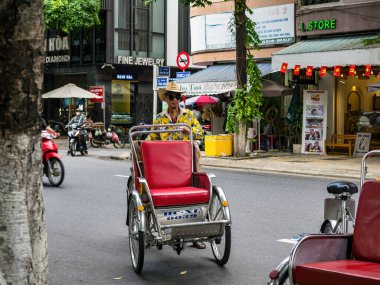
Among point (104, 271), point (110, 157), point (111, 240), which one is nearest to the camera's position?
point (104, 271)

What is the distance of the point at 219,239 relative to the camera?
714cm

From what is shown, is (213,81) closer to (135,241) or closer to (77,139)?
(77,139)

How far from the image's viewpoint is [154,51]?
39688 mm

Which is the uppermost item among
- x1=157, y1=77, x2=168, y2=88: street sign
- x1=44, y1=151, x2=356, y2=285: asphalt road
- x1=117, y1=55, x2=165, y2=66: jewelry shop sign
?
x1=117, y1=55, x2=165, y2=66: jewelry shop sign

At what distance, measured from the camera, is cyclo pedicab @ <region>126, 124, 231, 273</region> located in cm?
693

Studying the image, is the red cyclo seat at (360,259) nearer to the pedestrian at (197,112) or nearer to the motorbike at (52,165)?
the motorbike at (52,165)

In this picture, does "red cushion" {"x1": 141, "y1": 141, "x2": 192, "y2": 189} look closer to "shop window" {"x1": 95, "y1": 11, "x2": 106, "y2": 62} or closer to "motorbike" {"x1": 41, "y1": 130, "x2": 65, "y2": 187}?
"motorbike" {"x1": 41, "y1": 130, "x2": 65, "y2": 187}

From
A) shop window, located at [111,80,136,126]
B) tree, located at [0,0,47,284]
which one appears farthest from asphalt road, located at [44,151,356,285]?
shop window, located at [111,80,136,126]

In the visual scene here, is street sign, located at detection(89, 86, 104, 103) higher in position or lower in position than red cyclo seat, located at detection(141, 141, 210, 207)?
higher

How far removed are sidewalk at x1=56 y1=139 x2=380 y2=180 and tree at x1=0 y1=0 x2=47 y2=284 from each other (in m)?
12.8

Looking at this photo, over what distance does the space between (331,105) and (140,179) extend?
59.6ft

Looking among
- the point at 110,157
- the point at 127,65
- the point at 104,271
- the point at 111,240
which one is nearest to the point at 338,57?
the point at 110,157

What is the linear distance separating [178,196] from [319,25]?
674 inches

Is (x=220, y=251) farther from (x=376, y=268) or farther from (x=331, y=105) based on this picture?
(x=331, y=105)
